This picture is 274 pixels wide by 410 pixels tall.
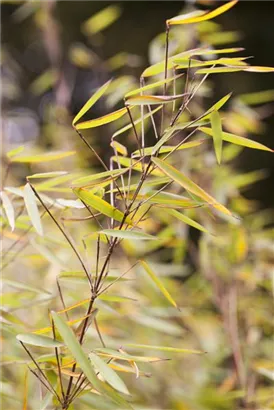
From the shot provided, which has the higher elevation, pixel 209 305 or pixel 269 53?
pixel 269 53

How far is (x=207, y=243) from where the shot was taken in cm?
108

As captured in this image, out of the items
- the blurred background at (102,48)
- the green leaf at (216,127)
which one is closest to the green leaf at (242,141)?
the green leaf at (216,127)

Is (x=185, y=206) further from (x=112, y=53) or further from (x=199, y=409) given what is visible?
(x=112, y=53)

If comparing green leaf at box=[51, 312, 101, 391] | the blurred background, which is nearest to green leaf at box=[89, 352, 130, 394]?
green leaf at box=[51, 312, 101, 391]

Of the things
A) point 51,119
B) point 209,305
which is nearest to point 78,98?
point 51,119

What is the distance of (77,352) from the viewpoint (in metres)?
0.46

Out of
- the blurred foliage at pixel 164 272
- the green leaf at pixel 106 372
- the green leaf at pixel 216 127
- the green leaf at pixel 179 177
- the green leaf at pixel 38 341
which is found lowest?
the blurred foliage at pixel 164 272

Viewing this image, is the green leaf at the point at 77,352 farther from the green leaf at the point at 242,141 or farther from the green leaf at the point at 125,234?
the green leaf at the point at 242,141

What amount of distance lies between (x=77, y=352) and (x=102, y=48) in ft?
5.98

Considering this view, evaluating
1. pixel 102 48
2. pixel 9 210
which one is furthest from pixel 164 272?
pixel 102 48

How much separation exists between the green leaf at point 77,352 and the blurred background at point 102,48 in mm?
1277

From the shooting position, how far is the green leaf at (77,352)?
18.0 inches

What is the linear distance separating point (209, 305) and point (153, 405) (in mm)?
442

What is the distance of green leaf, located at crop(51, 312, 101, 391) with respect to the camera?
457 mm
